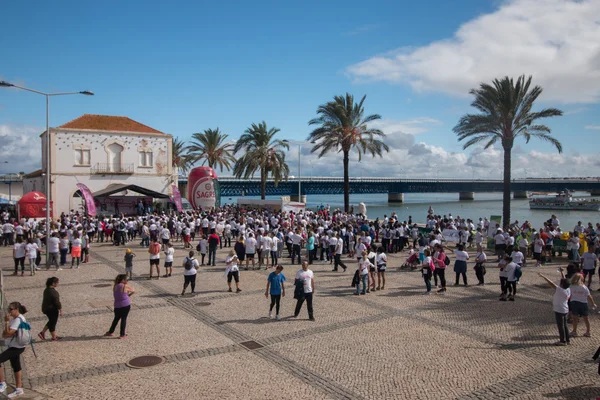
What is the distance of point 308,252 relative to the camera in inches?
724

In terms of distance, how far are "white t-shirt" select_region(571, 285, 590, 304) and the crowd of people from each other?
19mm

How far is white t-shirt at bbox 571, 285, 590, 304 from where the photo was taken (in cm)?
892

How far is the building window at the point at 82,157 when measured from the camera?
37.8 meters

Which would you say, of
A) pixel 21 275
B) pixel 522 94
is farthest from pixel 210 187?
pixel 522 94

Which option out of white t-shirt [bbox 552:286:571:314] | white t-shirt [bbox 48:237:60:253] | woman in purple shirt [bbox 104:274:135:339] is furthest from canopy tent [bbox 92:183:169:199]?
white t-shirt [bbox 552:286:571:314]

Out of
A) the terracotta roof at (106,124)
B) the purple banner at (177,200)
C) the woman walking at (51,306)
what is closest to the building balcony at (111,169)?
the terracotta roof at (106,124)

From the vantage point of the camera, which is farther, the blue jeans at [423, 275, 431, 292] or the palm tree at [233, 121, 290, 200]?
the palm tree at [233, 121, 290, 200]

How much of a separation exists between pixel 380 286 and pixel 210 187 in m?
24.4

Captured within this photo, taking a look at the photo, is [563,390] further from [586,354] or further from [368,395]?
[368,395]

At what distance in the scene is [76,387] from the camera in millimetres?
6812

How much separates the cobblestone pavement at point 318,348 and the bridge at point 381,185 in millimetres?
65025

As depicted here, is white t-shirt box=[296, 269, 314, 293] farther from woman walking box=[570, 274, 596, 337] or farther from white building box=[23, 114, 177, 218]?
white building box=[23, 114, 177, 218]

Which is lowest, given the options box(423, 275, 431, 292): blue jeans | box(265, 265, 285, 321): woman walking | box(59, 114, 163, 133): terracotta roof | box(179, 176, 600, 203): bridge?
box(423, 275, 431, 292): blue jeans

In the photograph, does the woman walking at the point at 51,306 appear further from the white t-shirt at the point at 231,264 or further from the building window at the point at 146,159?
the building window at the point at 146,159
